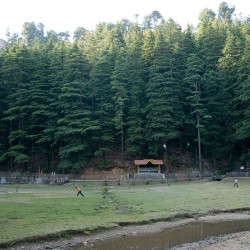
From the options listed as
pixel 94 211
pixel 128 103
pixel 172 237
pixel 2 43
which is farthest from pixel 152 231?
pixel 2 43

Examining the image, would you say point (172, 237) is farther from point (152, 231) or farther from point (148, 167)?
point (148, 167)

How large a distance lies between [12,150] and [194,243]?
43.3 m

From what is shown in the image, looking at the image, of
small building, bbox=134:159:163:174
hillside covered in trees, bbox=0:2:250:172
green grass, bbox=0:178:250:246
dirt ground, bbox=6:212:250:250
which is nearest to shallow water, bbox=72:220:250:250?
dirt ground, bbox=6:212:250:250

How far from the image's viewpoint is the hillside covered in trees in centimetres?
5256

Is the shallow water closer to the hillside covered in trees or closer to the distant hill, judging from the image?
the hillside covered in trees

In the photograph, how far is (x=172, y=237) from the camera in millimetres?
16906

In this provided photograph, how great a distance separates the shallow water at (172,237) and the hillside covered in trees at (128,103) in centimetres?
3170

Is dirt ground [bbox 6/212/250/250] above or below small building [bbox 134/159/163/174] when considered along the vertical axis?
below

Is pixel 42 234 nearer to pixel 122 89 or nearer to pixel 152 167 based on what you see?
pixel 152 167

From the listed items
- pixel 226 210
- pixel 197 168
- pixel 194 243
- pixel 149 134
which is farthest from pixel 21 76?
pixel 194 243

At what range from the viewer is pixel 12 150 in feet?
176

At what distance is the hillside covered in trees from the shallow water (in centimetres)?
3170

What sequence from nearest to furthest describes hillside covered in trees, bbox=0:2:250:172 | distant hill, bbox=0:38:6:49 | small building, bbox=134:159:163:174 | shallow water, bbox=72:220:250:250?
1. shallow water, bbox=72:220:250:250
2. small building, bbox=134:159:163:174
3. hillside covered in trees, bbox=0:2:250:172
4. distant hill, bbox=0:38:6:49

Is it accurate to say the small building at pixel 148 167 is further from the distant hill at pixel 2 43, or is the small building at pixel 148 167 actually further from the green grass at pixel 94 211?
the distant hill at pixel 2 43
